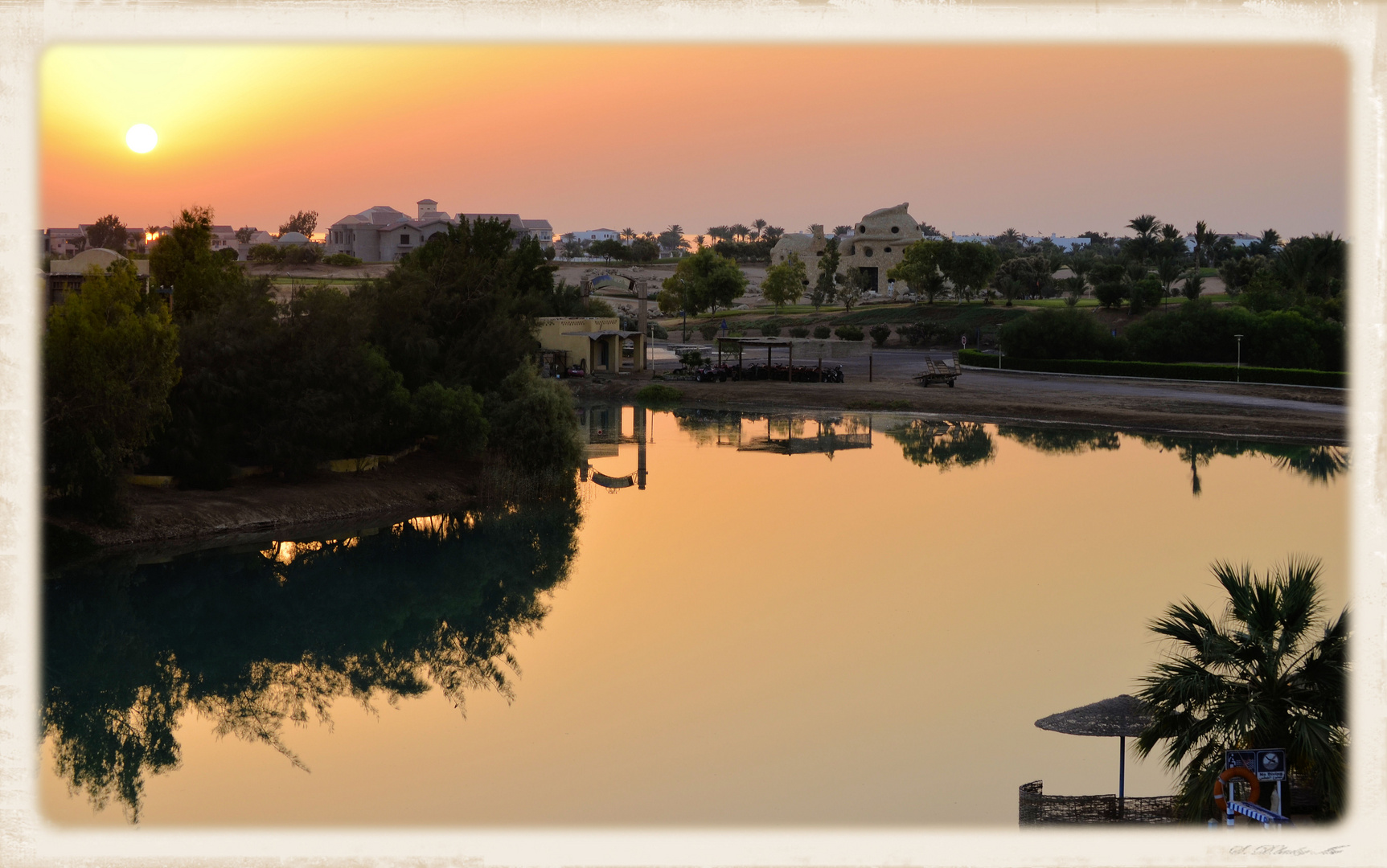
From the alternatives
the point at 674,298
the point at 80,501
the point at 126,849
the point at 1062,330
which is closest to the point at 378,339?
the point at 80,501

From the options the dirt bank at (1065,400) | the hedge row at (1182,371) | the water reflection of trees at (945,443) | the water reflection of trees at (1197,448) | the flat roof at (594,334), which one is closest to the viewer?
the water reflection of trees at (1197,448)

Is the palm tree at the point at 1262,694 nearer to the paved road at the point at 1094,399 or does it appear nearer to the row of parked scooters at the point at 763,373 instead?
the paved road at the point at 1094,399

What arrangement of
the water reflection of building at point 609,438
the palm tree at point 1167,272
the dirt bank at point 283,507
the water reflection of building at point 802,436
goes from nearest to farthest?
1. the dirt bank at point 283,507
2. the water reflection of building at point 609,438
3. the water reflection of building at point 802,436
4. the palm tree at point 1167,272

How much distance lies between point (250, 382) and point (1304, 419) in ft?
124

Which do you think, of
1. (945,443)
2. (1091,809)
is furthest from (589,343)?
(1091,809)

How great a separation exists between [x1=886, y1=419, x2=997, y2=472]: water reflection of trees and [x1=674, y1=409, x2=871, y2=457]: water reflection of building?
1601mm

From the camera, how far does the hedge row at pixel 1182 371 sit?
178ft

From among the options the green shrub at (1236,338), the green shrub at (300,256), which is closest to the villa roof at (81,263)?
the green shrub at (1236,338)

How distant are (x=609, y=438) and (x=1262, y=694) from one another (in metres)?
36.9

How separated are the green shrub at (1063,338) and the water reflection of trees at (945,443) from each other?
45.4 feet

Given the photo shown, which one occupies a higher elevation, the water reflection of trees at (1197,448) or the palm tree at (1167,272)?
the palm tree at (1167,272)

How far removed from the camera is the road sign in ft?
32.4

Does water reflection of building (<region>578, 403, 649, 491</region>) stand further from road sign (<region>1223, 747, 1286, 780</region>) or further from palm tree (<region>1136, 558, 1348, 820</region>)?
road sign (<region>1223, 747, 1286, 780</region>)

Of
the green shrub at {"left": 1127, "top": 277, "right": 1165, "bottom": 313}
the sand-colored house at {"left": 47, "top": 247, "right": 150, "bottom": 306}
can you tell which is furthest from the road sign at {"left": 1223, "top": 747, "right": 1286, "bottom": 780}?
the green shrub at {"left": 1127, "top": 277, "right": 1165, "bottom": 313}
